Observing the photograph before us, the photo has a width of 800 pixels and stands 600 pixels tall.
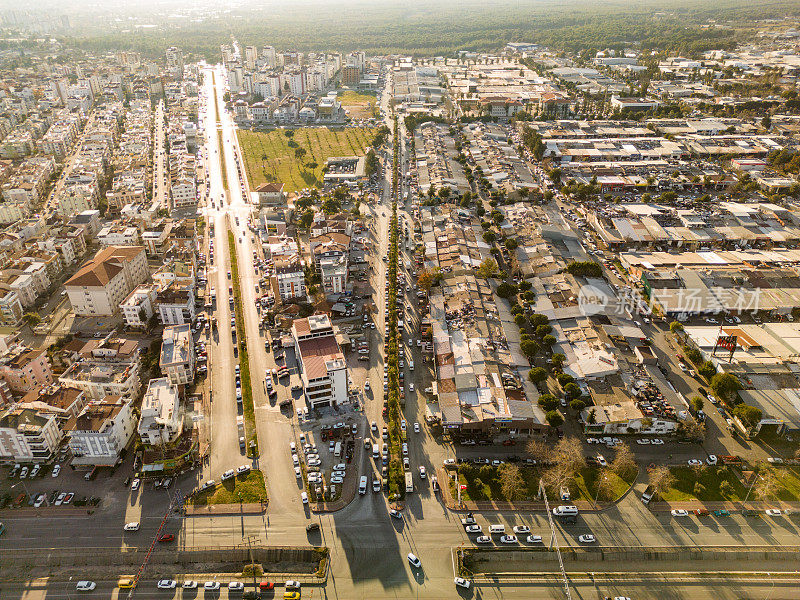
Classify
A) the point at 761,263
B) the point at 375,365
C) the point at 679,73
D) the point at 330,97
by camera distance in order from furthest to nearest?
the point at 679,73
the point at 330,97
the point at 761,263
the point at 375,365

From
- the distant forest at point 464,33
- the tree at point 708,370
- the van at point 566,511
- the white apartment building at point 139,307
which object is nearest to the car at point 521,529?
the van at point 566,511

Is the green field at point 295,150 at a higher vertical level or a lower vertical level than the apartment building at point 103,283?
higher

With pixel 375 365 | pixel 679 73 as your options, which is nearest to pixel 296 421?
pixel 375 365

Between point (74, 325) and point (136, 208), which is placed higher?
point (136, 208)

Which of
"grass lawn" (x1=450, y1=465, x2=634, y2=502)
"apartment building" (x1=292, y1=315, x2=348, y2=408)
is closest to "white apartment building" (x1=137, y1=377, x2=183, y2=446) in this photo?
"apartment building" (x1=292, y1=315, x2=348, y2=408)

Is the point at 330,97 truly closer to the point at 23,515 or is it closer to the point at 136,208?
the point at 136,208

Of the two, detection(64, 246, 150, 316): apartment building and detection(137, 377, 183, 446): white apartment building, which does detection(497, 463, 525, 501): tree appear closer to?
detection(137, 377, 183, 446): white apartment building

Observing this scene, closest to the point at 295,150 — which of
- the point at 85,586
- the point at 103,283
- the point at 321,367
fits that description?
the point at 103,283

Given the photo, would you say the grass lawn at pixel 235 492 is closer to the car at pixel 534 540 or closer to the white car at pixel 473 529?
the white car at pixel 473 529
